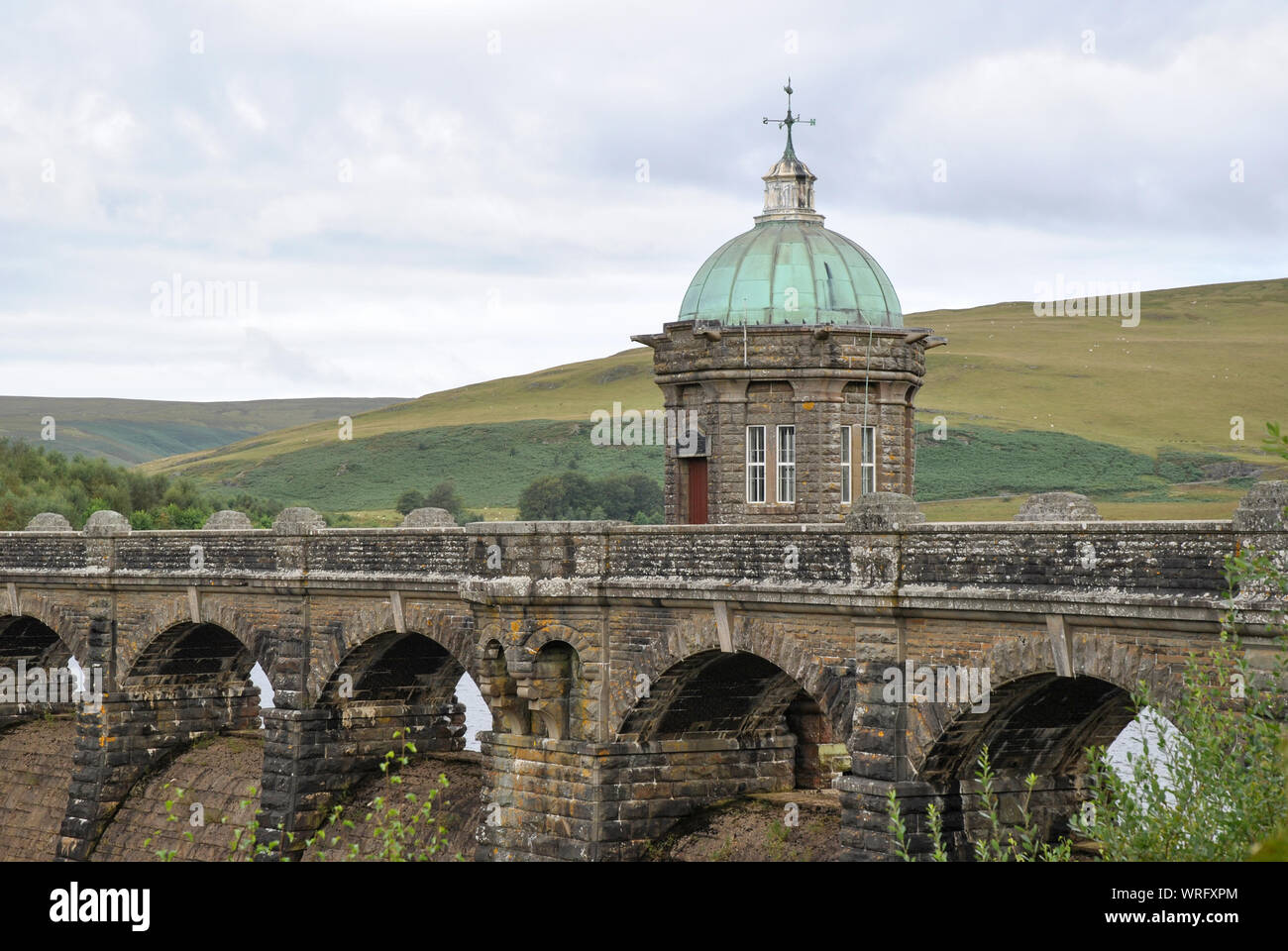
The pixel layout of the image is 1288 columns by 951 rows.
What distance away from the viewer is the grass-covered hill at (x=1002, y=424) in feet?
296

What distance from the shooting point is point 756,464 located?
30.4 meters

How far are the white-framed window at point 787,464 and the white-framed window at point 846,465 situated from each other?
83 cm

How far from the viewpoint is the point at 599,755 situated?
24.0 m

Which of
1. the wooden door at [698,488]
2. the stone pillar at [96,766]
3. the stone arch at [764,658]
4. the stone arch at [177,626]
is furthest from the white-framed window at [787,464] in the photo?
the stone pillar at [96,766]

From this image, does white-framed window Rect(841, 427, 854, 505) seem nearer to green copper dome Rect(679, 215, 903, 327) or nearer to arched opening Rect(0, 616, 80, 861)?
green copper dome Rect(679, 215, 903, 327)

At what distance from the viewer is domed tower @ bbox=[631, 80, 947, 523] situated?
30.0m

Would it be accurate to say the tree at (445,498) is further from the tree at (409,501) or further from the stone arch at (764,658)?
the stone arch at (764,658)

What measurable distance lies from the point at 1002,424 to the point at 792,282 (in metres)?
76.1

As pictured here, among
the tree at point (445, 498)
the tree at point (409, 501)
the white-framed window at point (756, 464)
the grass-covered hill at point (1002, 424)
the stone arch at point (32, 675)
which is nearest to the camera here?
the white-framed window at point (756, 464)

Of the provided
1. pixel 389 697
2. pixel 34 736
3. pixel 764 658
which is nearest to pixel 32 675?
pixel 34 736

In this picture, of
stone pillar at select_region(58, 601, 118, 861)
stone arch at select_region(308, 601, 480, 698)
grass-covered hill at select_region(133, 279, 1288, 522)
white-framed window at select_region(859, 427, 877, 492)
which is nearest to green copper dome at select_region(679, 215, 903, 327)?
white-framed window at select_region(859, 427, 877, 492)

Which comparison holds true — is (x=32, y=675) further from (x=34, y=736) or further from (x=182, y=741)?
(x=182, y=741)

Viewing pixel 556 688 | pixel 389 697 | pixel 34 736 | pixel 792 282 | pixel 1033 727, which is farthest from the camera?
pixel 34 736

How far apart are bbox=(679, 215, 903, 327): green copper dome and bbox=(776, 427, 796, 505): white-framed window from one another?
1.91 m
